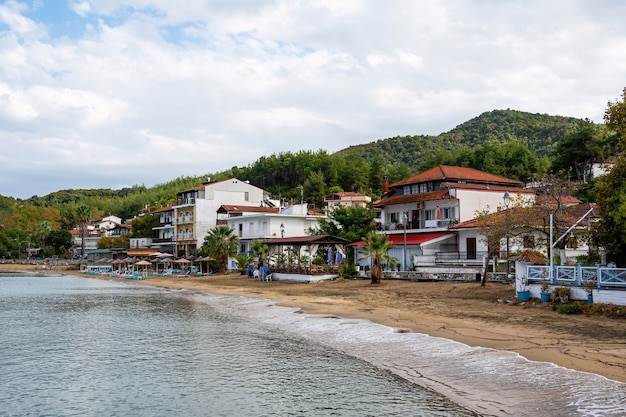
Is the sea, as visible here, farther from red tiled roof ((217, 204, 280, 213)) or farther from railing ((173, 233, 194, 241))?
railing ((173, 233, 194, 241))

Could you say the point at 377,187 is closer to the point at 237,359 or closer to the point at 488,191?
the point at 488,191

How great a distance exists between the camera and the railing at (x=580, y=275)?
21656 millimetres

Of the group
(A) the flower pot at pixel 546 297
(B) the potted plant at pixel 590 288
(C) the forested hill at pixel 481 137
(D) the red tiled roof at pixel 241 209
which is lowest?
(A) the flower pot at pixel 546 297

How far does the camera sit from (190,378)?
52.2ft

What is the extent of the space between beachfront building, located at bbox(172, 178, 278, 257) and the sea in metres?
57.2

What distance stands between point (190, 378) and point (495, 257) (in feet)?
83.0

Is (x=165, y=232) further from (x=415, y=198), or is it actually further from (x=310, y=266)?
(x=415, y=198)

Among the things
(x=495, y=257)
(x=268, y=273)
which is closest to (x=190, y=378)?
(x=495, y=257)

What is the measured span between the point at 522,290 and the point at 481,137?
142m

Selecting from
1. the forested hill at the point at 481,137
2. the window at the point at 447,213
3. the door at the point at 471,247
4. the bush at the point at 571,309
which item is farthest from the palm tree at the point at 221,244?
the forested hill at the point at 481,137

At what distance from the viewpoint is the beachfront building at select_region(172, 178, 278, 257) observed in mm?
83750

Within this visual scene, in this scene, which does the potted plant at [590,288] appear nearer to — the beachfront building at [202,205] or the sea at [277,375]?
the sea at [277,375]

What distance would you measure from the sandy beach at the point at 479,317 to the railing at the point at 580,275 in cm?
133

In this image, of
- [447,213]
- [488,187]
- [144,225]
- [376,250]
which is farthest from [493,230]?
[144,225]
